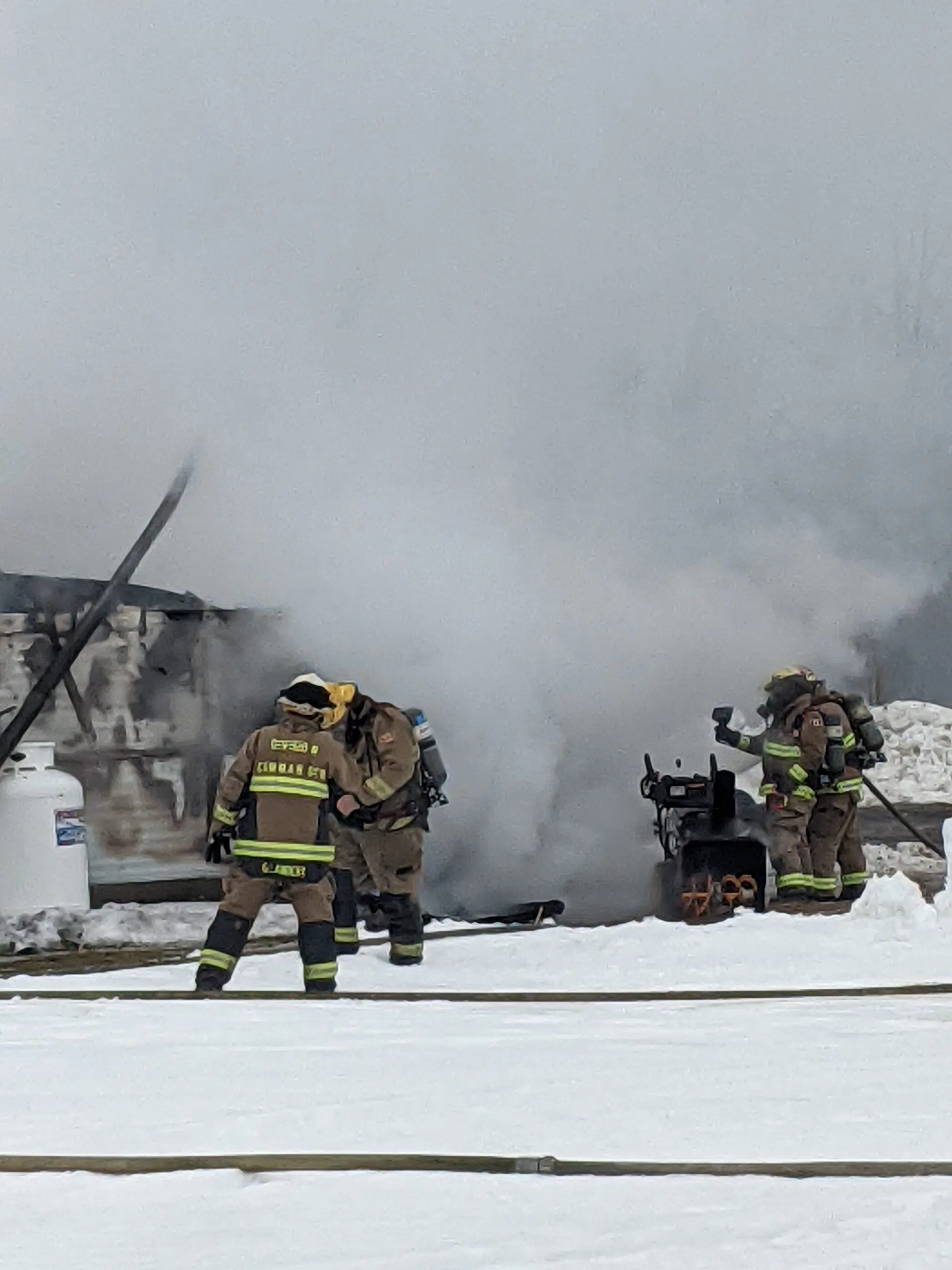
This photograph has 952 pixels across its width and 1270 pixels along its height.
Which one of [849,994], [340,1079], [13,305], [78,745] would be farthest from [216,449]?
[340,1079]

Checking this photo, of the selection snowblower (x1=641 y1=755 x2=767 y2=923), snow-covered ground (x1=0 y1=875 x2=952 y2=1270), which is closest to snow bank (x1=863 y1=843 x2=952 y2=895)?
snowblower (x1=641 y1=755 x2=767 y2=923)

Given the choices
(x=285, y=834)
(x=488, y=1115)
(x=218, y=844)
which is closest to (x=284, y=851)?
(x=285, y=834)

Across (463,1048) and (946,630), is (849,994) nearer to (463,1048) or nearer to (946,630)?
(463,1048)

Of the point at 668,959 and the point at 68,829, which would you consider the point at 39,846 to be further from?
the point at 668,959

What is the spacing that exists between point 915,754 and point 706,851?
1095cm

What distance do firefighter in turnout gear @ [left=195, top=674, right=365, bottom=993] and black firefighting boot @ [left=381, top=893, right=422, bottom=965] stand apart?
3.49 feet

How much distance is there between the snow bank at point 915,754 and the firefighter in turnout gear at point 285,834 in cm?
1345

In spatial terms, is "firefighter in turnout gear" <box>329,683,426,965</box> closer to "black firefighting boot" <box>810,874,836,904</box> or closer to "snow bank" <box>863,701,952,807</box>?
"black firefighting boot" <box>810,874,836,904</box>

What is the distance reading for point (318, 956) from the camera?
7.96 meters

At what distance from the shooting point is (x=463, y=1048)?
6379mm

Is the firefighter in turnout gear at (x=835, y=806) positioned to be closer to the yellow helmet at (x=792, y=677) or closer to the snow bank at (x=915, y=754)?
the yellow helmet at (x=792, y=677)

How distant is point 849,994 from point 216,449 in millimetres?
7862

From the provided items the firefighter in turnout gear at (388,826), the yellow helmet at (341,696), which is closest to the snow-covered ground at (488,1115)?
the firefighter in turnout gear at (388,826)

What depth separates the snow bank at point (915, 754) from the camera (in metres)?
21.4
